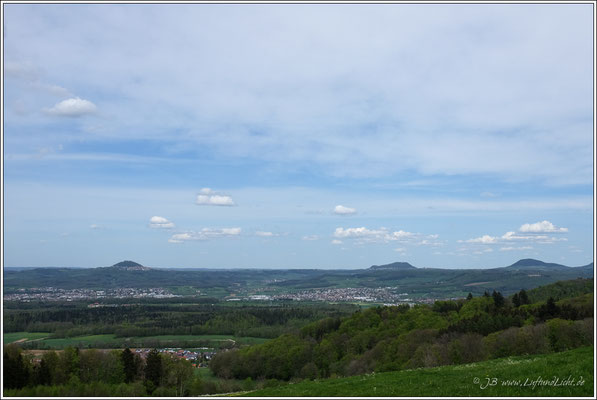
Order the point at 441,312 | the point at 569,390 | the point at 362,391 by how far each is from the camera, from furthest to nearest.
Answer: the point at 441,312 < the point at 362,391 < the point at 569,390

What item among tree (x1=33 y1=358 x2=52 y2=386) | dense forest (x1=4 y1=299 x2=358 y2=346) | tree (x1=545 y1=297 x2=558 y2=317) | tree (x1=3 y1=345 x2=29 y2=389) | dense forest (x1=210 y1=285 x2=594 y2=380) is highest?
tree (x1=3 y1=345 x2=29 y2=389)

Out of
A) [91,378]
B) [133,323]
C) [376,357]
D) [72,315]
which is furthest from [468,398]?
[72,315]

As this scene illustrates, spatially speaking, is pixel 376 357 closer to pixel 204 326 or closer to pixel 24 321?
pixel 204 326

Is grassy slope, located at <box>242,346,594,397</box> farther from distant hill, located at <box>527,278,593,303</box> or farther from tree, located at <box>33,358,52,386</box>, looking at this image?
distant hill, located at <box>527,278,593,303</box>

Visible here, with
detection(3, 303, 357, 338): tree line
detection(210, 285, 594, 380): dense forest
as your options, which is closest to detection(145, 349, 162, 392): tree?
detection(210, 285, 594, 380): dense forest

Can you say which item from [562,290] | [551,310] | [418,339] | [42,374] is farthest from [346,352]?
[562,290]

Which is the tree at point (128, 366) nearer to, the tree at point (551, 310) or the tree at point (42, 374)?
the tree at point (42, 374)

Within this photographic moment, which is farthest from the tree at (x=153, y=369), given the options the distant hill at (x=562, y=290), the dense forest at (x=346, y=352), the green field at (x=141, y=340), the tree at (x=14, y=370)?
the distant hill at (x=562, y=290)

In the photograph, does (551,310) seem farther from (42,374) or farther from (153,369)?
(42,374)
